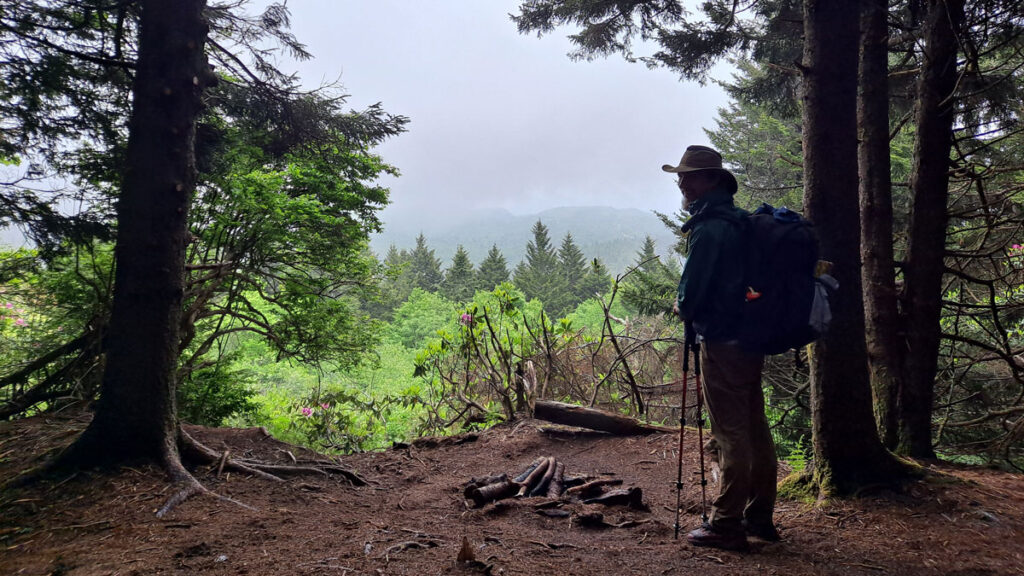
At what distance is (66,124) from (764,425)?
5.61 metres

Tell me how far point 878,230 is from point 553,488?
3477 mm

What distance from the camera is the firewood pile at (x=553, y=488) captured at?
11.7ft

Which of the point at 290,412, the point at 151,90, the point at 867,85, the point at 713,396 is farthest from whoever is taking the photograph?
the point at 290,412

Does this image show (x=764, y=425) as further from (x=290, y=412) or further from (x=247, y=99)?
(x=290, y=412)

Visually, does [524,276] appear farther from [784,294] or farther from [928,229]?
[784,294]

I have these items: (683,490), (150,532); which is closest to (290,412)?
(150,532)

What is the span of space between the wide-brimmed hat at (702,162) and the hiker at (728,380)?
18 cm

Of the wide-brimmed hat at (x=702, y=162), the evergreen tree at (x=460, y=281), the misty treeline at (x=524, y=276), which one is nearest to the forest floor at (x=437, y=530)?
the wide-brimmed hat at (x=702, y=162)

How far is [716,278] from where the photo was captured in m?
2.67

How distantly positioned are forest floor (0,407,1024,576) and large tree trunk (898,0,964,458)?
1.40 feet

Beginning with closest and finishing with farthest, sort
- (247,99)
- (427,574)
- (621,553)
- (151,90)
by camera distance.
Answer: (427,574) → (621,553) → (151,90) → (247,99)

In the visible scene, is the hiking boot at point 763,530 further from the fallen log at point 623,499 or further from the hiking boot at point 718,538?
the fallen log at point 623,499

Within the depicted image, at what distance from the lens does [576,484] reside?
13.6 feet

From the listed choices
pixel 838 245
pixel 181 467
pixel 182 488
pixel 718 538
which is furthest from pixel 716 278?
pixel 181 467
